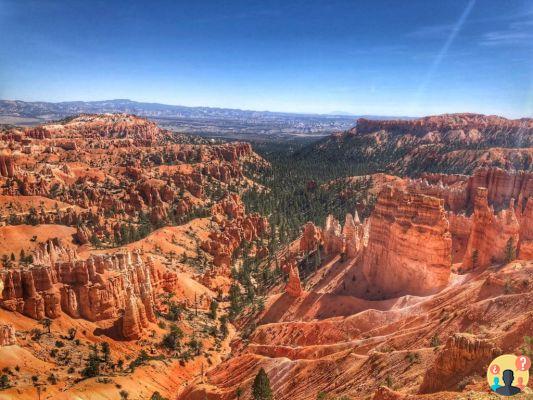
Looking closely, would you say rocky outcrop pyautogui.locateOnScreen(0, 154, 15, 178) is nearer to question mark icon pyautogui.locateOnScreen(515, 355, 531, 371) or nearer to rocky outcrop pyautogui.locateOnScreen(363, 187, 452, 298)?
rocky outcrop pyautogui.locateOnScreen(363, 187, 452, 298)

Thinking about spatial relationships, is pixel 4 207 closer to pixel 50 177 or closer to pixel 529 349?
pixel 50 177

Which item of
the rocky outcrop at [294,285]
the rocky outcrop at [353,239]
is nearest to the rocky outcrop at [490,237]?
the rocky outcrop at [353,239]

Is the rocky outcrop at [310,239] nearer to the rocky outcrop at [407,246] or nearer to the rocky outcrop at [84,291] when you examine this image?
the rocky outcrop at [407,246]

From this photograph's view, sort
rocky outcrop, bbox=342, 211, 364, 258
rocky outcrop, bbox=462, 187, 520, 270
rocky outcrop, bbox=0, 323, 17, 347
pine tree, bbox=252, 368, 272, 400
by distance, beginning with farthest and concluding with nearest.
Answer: rocky outcrop, bbox=342, 211, 364, 258, rocky outcrop, bbox=462, 187, 520, 270, rocky outcrop, bbox=0, 323, 17, 347, pine tree, bbox=252, 368, 272, 400

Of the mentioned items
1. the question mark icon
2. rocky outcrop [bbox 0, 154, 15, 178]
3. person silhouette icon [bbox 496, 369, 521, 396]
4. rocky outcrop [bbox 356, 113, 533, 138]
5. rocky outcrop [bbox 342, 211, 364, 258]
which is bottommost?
rocky outcrop [bbox 342, 211, 364, 258]

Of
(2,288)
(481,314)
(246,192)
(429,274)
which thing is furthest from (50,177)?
(481,314)

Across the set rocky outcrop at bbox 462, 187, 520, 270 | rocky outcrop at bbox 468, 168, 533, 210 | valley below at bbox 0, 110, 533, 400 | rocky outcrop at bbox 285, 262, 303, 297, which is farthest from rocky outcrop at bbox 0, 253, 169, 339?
rocky outcrop at bbox 468, 168, 533, 210
